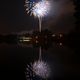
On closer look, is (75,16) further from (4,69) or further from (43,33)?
(4,69)

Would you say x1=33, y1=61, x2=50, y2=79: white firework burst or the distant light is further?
the distant light

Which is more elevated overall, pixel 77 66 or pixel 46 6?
pixel 46 6

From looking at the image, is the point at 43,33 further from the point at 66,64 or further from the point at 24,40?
the point at 66,64

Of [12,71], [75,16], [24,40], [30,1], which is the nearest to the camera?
[12,71]

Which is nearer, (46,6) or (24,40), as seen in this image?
(46,6)

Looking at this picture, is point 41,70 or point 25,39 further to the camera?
point 25,39

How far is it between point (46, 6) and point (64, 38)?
32537 mm

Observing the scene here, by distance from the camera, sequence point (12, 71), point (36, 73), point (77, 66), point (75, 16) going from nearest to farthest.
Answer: point (36, 73) → point (12, 71) → point (77, 66) → point (75, 16)

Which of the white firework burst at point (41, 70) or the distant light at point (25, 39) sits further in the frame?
the distant light at point (25, 39)

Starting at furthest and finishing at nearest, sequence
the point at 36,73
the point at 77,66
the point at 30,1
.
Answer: the point at 30,1 → the point at 77,66 → the point at 36,73

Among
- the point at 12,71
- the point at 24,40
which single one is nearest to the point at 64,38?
the point at 24,40

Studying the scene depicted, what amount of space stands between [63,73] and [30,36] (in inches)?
2593

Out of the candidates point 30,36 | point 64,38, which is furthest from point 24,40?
point 64,38

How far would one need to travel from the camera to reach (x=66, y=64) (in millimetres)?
43844
